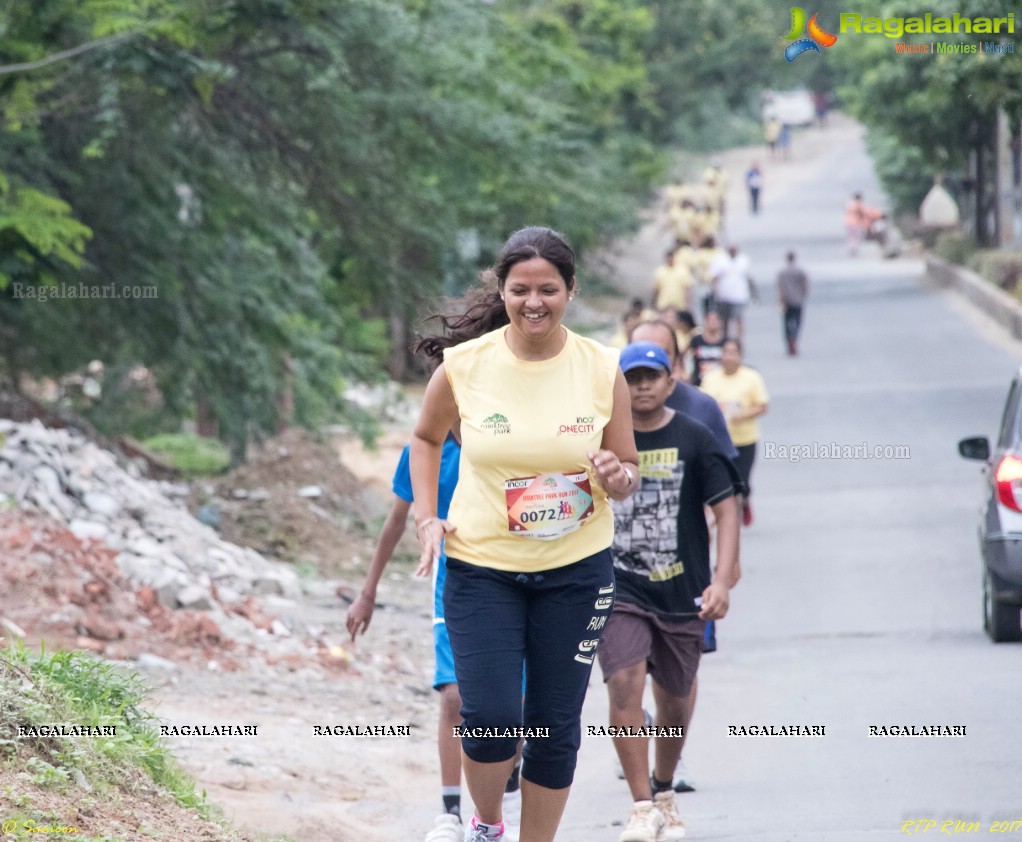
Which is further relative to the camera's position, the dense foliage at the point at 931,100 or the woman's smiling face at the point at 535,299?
the dense foliage at the point at 931,100

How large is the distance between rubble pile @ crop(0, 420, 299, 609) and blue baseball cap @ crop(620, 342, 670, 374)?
475cm

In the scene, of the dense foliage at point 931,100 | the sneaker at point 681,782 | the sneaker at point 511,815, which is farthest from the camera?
the dense foliage at point 931,100

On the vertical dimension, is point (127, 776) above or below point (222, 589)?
above

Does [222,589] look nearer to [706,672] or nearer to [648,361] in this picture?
[706,672]

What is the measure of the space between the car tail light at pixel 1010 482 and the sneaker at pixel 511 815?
3.96m

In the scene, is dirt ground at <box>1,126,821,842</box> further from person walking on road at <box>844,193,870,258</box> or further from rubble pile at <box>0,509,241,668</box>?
person walking on road at <box>844,193,870,258</box>

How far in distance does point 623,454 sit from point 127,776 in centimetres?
199

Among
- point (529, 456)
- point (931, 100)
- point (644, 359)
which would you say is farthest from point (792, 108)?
point (529, 456)

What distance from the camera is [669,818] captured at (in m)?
5.95

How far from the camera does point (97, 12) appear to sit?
35.4 feet

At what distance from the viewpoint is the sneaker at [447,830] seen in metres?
5.53

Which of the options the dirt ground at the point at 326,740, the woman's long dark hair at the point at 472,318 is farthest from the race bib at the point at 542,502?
the dirt ground at the point at 326,740

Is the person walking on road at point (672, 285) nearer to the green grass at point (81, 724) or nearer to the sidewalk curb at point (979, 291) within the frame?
the sidewalk curb at point (979, 291)

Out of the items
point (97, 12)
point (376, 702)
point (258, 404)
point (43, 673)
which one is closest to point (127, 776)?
point (43, 673)
